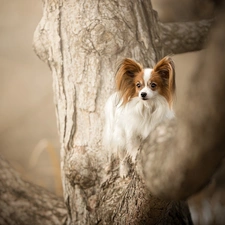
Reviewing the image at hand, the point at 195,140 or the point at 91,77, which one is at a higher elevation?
the point at 195,140

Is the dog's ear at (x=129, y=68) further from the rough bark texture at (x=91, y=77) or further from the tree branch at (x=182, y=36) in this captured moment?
the tree branch at (x=182, y=36)

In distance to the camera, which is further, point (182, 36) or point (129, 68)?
point (182, 36)

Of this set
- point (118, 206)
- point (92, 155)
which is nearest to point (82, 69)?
point (92, 155)

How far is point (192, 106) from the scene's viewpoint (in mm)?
791

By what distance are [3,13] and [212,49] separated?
2.18m

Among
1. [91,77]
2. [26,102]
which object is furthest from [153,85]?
[26,102]

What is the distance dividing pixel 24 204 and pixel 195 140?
1.01 metres

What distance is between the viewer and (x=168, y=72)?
Result: 48.9 inches

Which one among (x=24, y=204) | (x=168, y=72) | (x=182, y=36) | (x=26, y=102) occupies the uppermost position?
(x=168, y=72)

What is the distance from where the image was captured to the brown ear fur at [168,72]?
3.99 feet

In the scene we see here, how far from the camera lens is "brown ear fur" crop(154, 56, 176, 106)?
3.99 ft

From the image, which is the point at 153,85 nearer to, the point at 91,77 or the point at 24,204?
the point at 91,77

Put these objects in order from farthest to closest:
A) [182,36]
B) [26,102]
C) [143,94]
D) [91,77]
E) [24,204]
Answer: [26,102]
[182,36]
[24,204]
[91,77]
[143,94]

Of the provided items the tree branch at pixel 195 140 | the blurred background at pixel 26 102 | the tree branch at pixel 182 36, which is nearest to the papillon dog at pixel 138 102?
the tree branch at pixel 195 140
